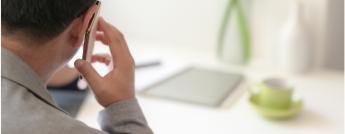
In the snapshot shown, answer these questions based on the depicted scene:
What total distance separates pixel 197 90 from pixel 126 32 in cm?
74

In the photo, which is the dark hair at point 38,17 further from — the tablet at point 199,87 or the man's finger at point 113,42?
the tablet at point 199,87

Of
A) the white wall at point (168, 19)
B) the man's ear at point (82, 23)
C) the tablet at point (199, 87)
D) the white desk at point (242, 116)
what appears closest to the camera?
the man's ear at point (82, 23)

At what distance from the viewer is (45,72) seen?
0.61 m

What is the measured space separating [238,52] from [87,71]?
84 cm

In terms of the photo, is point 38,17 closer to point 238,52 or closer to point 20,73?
point 20,73

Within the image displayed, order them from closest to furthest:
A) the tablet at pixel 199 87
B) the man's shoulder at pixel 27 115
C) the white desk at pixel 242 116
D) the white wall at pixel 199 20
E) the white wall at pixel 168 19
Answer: the man's shoulder at pixel 27 115 → the white desk at pixel 242 116 → the tablet at pixel 199 87 → the white wall at pixel 199 20 → the white wall at pixel 168 19

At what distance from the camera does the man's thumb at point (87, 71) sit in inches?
26.0

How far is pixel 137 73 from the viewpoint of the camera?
1290 millimetres

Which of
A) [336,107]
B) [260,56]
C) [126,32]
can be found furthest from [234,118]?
[126,32]

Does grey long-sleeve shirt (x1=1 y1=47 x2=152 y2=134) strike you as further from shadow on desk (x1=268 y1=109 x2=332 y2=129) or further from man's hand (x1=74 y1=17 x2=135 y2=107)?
shadow on desk (x1=268 y1=109 x2=332 y2=129)

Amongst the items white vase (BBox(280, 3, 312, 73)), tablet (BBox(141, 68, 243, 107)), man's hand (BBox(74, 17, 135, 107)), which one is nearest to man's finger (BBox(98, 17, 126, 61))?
man's hand (BBox(74, 17, 135, 107))

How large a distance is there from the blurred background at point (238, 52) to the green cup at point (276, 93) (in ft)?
0.15

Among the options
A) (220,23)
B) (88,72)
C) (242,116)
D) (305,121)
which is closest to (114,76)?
(88,72)

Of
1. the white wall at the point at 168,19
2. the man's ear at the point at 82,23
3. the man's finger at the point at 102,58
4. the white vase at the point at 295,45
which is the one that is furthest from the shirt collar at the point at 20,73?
the white wall at the point at 168,19
